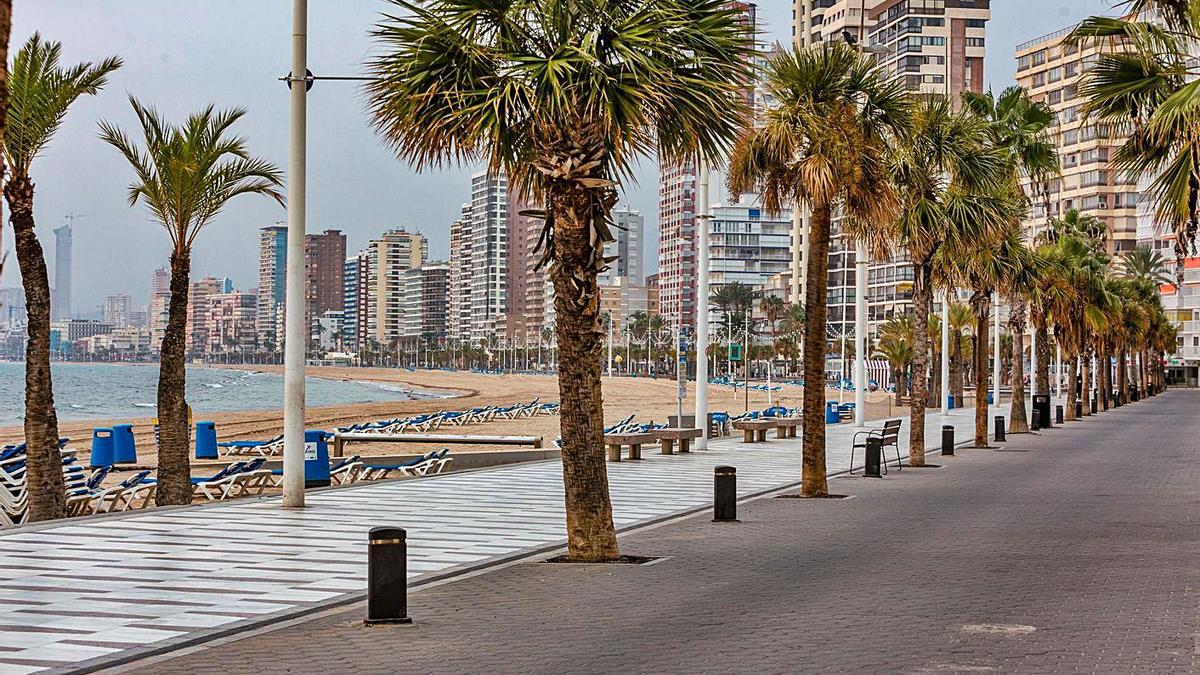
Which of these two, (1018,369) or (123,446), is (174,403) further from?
(1018,369)

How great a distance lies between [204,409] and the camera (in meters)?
102

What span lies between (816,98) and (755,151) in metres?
1.16

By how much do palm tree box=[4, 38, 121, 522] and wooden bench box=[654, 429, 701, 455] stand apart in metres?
14.2

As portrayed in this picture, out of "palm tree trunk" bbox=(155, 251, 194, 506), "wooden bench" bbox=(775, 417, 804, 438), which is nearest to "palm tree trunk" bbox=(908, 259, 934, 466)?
"wooden bench" bbox=(775, 417, 804, 438)

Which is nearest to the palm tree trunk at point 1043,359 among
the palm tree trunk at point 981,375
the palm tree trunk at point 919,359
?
the palm tree trunk at point 981,375

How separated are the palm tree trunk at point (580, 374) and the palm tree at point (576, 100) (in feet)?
0.04

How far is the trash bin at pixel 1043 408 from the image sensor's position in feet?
154

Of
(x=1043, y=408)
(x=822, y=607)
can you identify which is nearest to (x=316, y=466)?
(x=822, y=607)

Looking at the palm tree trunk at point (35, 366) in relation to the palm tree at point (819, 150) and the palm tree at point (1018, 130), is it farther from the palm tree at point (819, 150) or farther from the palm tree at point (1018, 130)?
the palm tree at point (1018, 130)

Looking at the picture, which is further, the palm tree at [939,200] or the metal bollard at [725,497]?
the palm tree at [939,200]

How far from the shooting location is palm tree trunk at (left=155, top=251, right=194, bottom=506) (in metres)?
19.8

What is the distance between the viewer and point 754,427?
34.8m

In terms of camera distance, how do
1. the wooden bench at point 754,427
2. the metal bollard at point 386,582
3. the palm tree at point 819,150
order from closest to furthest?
the metal bollard at point 386,582, the palm tree at point 819,150, the wooden bench at point 754,427

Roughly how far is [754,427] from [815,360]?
14.6m
